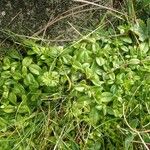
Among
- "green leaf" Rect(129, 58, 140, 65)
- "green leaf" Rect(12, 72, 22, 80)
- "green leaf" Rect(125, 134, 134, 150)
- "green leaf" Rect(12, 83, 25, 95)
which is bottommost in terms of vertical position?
"green leaf" Rect(125, 134, 134, 150)

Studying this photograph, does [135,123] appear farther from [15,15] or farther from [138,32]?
[15,15]

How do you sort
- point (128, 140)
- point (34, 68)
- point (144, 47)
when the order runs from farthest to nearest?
point (144, 47) → point (34, 68) → point (128, 140)

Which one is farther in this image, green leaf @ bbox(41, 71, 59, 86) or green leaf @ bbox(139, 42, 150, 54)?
green leaf @ bbox(139, 42, 150, 54)

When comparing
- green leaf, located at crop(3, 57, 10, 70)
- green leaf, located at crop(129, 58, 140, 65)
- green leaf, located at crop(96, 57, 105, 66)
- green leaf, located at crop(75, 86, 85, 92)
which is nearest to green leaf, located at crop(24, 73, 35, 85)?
green leaf, located at crop(3, 57, 10, 70)

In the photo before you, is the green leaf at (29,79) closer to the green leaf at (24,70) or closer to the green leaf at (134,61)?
the green leaf at (24,70)

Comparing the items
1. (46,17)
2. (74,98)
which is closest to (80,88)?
(74,98)

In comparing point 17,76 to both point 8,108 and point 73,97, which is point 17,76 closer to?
point 8,108

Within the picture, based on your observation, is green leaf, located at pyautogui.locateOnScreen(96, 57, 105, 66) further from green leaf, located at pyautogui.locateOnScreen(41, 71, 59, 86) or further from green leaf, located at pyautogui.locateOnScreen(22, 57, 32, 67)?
green leaf, located at pyautogui.locateOnScreen(22, 57, 32, 67)

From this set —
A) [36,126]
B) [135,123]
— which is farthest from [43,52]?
[135,123]

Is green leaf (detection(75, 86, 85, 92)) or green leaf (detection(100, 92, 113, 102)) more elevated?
green leaf (detection(75, 86, 85, 92))
